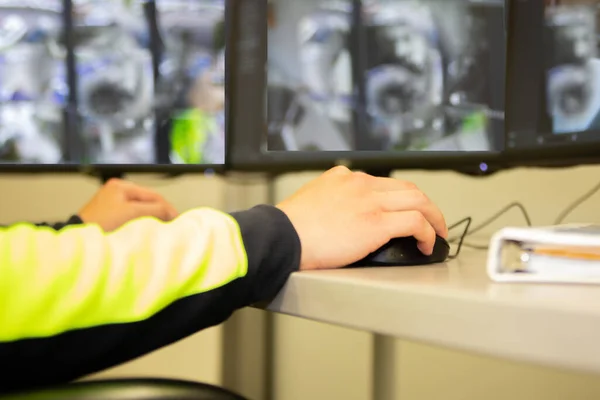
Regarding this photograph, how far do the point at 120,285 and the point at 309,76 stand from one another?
0.48 metres

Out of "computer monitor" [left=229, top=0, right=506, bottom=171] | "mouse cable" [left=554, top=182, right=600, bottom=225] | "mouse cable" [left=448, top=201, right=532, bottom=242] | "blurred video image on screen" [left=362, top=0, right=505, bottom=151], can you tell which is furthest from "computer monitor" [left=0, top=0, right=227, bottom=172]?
"mouse cable" [left=554, top=182, right=600, bottom=225]

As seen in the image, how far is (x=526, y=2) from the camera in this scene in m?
0.58

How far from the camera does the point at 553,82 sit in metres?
0.55

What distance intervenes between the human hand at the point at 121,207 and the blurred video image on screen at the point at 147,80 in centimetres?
7

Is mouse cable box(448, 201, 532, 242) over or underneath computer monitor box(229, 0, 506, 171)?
underneath

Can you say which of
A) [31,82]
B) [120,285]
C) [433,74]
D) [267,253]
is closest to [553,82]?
[433,74]

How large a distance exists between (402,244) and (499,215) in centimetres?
54

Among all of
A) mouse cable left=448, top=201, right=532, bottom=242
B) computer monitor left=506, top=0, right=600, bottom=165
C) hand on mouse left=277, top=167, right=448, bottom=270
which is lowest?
mouse cable left=448, top=201, right=532, bottom=242

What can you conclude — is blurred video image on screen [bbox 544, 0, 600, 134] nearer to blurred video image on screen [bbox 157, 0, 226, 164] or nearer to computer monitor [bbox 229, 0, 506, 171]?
computer monitor [bbox 229, 0, 506, 171]

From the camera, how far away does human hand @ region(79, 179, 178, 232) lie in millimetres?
875

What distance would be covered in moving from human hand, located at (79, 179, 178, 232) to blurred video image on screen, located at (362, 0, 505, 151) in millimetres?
368

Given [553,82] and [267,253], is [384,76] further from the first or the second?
[267,253]

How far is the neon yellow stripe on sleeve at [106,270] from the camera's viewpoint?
37 centimetres

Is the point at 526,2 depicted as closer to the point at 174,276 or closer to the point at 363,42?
the point at 363,42
